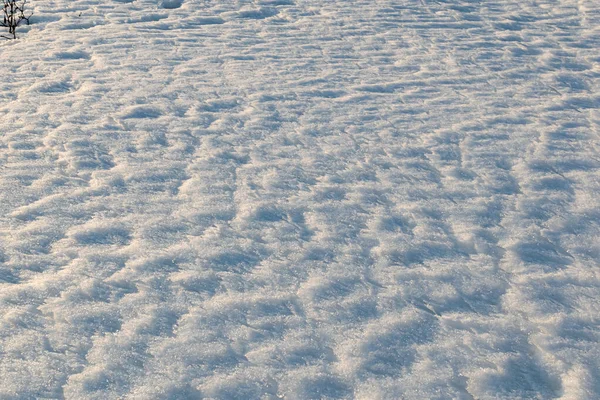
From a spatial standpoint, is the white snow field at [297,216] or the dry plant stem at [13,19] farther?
the dry plant stem at [13,19]

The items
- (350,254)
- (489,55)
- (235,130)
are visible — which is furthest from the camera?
(489,55)

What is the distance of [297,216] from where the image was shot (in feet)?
11.9

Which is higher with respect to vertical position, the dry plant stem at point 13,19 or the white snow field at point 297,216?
the dry plant stem at point 13,19

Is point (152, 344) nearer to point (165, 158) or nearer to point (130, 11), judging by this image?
point (165, 158)

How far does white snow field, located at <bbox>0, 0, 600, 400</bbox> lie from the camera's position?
2.61 metres

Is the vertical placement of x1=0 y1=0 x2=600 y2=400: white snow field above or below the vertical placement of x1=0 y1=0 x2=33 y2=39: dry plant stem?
below

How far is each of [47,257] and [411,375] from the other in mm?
1792

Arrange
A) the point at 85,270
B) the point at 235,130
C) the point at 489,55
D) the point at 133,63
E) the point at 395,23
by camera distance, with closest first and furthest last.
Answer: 1. the point at 85,270
2. the point at 235,130
3. the point at 133,63
4. the point at 489,55
5. the point at 395,23

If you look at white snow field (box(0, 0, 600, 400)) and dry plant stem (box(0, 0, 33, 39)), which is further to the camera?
dry plant stem (box(0, 0, 33, 39))

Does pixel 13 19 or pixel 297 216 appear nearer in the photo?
pixel 297 216

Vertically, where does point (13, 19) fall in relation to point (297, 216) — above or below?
above

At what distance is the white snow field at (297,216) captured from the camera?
2.61 metres

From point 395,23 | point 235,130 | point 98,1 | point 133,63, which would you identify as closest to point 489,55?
point 395,23

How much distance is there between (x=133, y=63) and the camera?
566 cm
